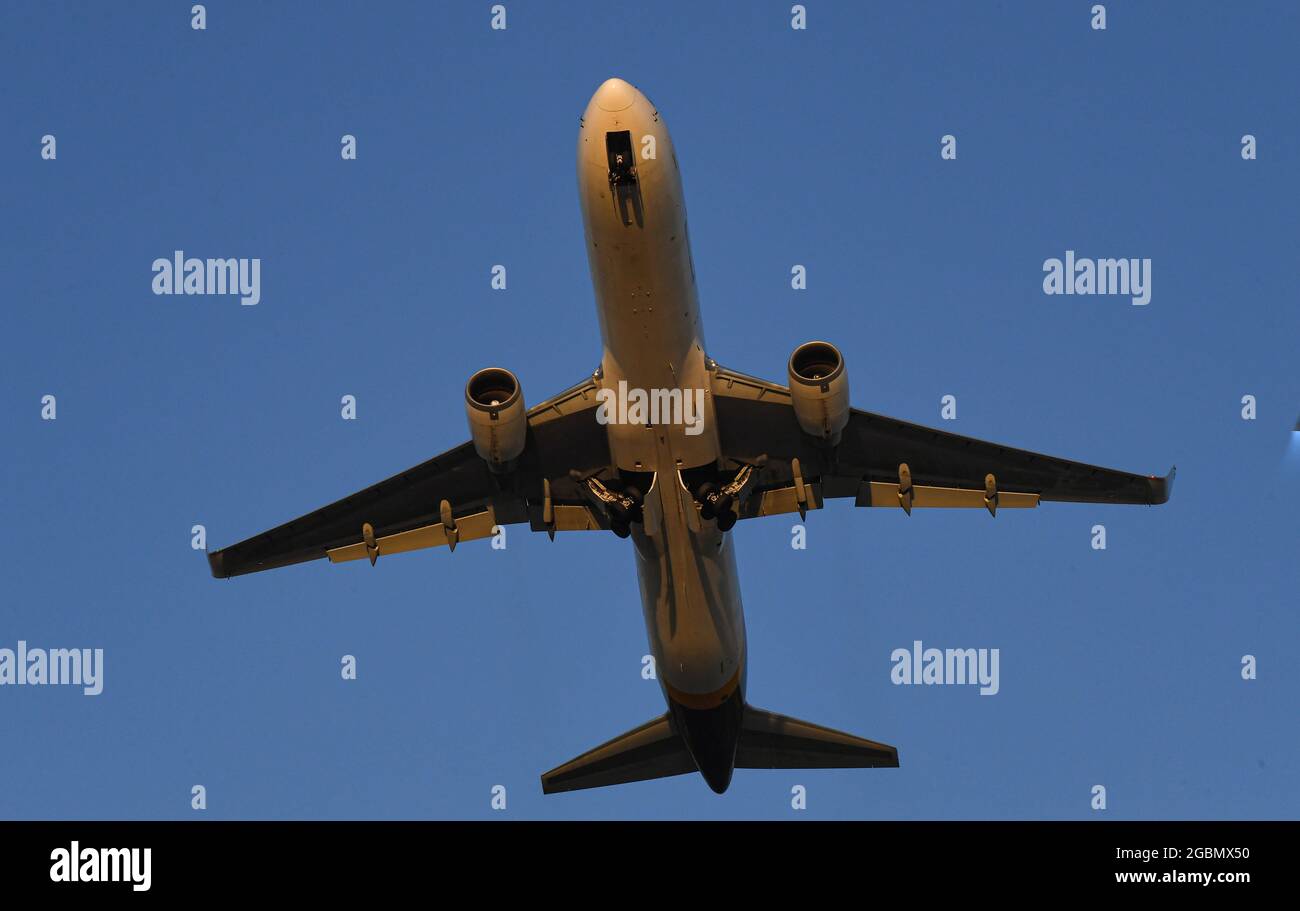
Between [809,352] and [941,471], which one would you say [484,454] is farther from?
[941,471]

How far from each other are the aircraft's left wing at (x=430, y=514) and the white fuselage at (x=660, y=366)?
232 cm

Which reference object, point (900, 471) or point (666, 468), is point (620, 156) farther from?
point (900, 471)

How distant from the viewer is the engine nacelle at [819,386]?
35.7 m

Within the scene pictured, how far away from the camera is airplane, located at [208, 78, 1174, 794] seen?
3372cm

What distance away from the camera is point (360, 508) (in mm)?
40062

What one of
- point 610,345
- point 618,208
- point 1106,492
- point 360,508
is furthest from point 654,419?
point 1106,492

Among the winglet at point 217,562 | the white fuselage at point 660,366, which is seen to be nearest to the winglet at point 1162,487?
the white fuselage at point 660,366

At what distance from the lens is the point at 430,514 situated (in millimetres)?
40344

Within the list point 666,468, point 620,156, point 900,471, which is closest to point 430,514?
point 666,468


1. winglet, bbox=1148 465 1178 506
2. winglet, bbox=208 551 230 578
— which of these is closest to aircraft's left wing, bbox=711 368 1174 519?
winglet, bbox=1148 465 1178 506

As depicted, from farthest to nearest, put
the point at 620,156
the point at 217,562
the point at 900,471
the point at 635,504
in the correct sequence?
1. the point at 217,562
2. the point at 900,471
3. the point at 635,504
4. the point at 620,156

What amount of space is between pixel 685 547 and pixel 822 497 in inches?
Answer: 158

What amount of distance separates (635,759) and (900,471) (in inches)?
402

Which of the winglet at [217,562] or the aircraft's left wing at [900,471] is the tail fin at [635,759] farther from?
the winglet at [217,562]
